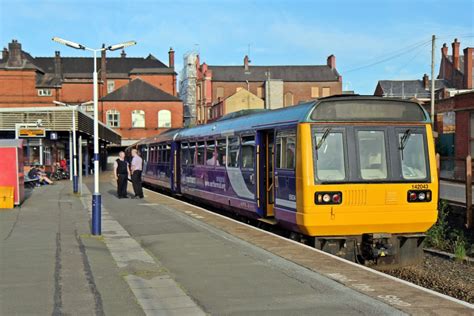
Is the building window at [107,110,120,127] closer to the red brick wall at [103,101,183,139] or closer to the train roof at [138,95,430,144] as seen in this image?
the red brick wall at [103,101,183,139]

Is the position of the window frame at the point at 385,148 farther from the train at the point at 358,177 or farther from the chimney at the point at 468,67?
the chimney at the point at 468,67

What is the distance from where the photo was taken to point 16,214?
1609 centimetres

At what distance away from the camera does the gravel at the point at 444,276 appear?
9214 mm

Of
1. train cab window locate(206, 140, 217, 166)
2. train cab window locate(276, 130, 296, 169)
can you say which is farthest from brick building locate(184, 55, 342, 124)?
train cab window locate(276, 130, 296, 169)

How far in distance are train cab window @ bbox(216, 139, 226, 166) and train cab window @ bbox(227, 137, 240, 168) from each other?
0.52m

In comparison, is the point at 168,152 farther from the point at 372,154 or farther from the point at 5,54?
the point at 5,54

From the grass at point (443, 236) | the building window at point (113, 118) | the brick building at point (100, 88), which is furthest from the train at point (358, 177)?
the building window at point (113, 118)

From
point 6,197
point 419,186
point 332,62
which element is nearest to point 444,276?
point 419,186

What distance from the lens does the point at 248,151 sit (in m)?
13.2

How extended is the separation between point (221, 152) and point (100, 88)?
67.4 meters

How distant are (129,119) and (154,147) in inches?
1792

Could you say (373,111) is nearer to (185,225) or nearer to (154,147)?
(185,225)

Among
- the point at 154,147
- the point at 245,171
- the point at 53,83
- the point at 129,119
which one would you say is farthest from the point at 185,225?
the point at 53,83

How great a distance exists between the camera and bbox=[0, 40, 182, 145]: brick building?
72.2 m
